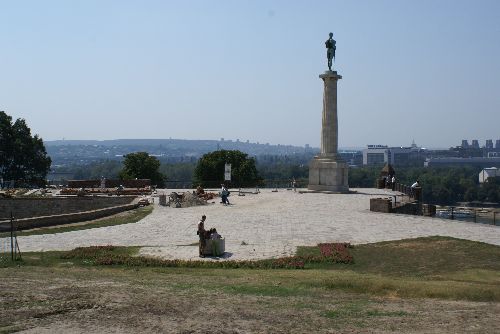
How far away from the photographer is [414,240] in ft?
80.2

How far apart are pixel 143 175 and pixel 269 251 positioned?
39.8 m

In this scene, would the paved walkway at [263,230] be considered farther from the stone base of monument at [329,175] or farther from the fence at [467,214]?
the stone base of monument at [329,175]

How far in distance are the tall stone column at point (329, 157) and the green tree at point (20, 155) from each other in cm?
2854

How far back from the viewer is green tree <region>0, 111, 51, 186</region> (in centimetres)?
5966

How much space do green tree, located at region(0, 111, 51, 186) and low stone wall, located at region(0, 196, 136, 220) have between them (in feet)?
63.7

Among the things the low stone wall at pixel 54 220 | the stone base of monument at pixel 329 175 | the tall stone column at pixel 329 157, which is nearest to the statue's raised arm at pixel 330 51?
the tall stone column at pixel 329 157

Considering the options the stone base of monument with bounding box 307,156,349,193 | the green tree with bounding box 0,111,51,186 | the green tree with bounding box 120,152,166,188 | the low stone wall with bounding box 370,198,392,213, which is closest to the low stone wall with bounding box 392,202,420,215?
the low stone wall with bounding box 370,198,392,213

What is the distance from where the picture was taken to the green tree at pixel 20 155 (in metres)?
59.7

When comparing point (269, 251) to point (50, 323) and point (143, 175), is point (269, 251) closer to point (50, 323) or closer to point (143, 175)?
point (50, 323)

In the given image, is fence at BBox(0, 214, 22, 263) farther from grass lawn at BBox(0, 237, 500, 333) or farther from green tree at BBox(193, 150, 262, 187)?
green tree at BBox(193, 150, 262, 187)

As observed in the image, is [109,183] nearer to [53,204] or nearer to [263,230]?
[53,204]

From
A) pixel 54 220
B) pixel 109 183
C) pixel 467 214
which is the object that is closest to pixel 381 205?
pixel 467 214

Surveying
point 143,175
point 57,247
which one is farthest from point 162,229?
point 143,175

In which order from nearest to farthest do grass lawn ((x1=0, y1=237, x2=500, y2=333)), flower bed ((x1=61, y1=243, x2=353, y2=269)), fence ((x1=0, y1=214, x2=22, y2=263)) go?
1. grass lawn ((x1=0, y1=237, x2=500, y2=333))
2. flower bed ((x1=61, y1=243, x2=353, y2=269))
3. fence ((x1=0, y1=214, x2=22, y2=263))
